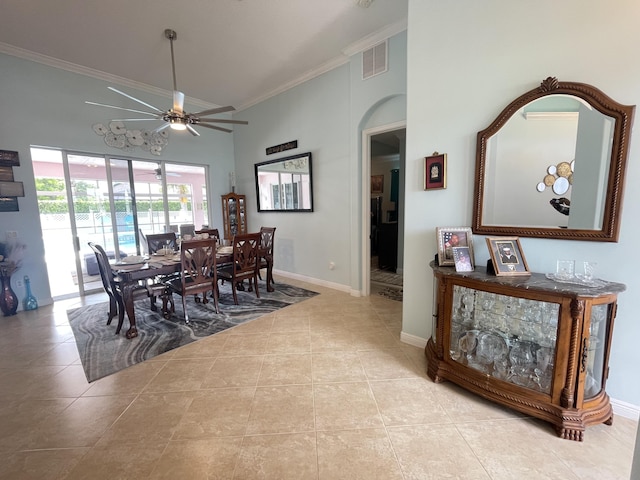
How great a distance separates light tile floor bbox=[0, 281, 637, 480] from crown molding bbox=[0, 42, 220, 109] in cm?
383

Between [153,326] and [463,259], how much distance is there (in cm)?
331

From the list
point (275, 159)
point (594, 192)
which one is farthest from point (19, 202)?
point (594, 192)

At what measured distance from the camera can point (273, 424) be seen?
161cm

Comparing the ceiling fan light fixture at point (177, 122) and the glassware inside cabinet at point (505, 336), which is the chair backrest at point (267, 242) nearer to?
the ceiling fan light fixture at point (177, 122)

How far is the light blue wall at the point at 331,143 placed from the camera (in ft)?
11.2

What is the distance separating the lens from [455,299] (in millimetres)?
1867

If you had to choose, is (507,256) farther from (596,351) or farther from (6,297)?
(6,297)

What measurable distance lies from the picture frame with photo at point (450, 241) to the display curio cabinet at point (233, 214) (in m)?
4.49

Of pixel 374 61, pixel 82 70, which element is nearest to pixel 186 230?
pixel 82 70

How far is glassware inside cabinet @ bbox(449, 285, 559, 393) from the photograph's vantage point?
1.56m

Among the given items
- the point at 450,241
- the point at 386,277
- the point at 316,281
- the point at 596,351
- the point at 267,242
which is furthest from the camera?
the point at 386,277

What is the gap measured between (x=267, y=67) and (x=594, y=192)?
4.15m

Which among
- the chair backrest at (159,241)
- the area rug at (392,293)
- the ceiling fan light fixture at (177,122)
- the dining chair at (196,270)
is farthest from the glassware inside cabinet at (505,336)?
the chair backrest at (159,241)

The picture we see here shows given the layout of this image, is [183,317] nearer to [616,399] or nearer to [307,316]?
[307,316]
